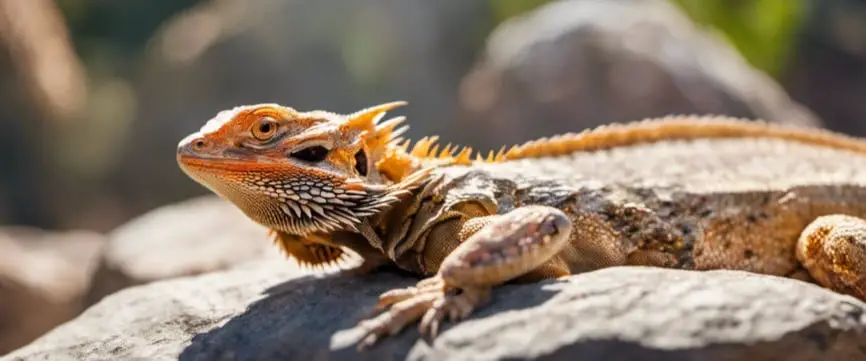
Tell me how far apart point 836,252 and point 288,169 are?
2.67 m

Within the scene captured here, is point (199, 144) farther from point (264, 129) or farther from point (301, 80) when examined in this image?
point (301, 80)

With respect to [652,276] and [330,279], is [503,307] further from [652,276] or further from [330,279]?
[330,279]

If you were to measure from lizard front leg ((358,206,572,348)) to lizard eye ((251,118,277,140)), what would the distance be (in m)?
1.03

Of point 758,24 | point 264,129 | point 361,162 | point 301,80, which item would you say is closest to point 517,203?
point 361,162

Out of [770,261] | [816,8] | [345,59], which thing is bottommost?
[770,261]

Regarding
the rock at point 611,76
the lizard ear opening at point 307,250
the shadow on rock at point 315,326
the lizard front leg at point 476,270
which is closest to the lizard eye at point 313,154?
the lizard ear opening at point 307,250

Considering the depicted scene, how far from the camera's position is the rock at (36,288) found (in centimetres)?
811

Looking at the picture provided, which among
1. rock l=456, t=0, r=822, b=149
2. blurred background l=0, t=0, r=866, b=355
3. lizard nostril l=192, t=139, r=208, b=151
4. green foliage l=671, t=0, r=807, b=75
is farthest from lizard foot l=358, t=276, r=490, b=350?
green foliage l=671, t=0, r=807, b=75

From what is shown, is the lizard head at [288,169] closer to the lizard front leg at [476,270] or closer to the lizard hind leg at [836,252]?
the lizard front leg at [476,270]

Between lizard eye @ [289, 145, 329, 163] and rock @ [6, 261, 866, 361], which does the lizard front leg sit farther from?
lizard eye @ [289, 145, 329, 163]

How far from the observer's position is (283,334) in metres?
3.47

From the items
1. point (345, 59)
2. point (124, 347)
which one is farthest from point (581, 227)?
point (345, 59)

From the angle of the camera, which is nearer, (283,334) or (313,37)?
(283,334)

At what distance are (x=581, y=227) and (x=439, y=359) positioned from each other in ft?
4.45
